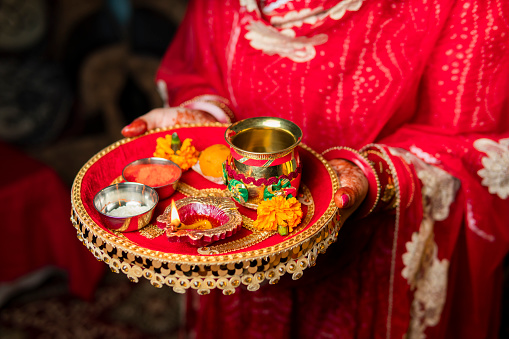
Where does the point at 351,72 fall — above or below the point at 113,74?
above

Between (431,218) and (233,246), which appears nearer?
(233,246)

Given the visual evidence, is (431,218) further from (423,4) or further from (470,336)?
(423,4)

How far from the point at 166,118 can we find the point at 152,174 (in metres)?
0.23

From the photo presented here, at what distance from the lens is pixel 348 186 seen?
0.99 meters

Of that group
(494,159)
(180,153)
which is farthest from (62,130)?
(494,159)

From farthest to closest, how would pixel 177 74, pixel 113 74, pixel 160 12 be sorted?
1. pixel 113 74
2. pixel 160 12
3. pixel 177 74

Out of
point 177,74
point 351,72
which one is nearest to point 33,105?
point 177,74

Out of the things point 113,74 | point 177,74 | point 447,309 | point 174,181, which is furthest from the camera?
point 113,74

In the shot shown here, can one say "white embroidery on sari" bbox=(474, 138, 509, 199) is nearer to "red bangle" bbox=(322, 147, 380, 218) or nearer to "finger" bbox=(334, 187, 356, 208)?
"red bangle" bbox=(322, 147, 380, 218)

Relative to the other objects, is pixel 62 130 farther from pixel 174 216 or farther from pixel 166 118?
pixel 174 216

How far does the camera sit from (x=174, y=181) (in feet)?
3.25

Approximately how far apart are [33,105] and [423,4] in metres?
2.40

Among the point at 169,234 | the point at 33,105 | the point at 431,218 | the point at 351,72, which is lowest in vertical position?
the point at 33,105

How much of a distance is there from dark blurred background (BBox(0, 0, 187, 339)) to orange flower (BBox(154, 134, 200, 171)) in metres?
1.38
